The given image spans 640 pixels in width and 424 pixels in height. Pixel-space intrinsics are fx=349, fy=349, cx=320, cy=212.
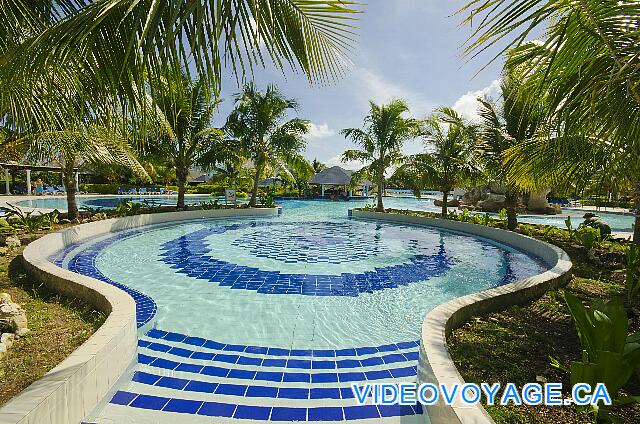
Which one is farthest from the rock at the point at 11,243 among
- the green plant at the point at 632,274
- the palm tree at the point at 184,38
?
the green plant at the point at 632,274

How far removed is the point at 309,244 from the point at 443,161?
339 inches

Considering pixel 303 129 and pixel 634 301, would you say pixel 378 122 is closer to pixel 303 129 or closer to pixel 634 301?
pixel 303 129

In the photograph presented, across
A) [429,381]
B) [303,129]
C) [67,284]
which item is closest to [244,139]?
[303,129]

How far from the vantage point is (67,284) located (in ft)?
17.2

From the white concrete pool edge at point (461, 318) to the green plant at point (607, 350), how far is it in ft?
2.61

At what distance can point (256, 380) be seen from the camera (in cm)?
351

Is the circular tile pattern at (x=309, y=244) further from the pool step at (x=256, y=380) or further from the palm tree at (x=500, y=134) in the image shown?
the palm tree at (x=500, y=134)

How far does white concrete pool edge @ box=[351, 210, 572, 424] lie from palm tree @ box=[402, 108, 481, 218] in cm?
594

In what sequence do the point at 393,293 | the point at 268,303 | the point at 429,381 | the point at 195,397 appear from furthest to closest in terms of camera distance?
the point at 393,293 → the point at 268,303 → the point at 195,397 → the point at 429,381

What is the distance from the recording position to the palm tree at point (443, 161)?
15.2 metres

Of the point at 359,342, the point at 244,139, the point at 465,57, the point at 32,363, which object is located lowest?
the point at 359,342

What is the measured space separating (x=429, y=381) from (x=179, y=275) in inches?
225

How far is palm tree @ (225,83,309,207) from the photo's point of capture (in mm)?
18844

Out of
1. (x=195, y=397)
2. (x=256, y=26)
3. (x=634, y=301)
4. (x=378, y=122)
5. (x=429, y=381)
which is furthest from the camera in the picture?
(x=378, y=122)
